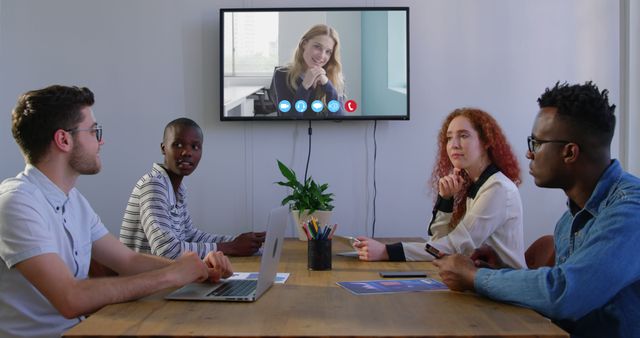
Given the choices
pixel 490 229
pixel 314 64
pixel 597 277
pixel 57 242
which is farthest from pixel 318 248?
pixel 314 64

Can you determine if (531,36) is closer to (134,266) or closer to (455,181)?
(455,181)

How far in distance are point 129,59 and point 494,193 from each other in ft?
7.92

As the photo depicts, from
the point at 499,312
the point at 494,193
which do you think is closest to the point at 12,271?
the point at 499,312

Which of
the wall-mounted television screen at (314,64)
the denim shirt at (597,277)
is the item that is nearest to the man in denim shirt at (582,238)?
the denim shirt at (597,277)

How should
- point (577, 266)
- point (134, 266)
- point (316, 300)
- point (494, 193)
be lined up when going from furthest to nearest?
point (494, 193)
point (134, 266)
point (316, 300)
point (577, 266)

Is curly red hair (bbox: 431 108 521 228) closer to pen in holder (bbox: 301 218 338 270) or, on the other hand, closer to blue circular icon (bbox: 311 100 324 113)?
pen in holder (bbox: 301 218 338 270)

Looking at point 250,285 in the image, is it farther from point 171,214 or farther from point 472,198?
point 472,198

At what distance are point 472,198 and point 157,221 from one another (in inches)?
49.6

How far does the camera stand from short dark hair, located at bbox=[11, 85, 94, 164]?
1751 mm

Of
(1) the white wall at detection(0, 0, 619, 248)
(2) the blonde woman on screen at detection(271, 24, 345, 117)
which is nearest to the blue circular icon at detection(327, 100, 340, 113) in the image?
(2) the blonde woman on screen at detection(271, 24, 345, 117)

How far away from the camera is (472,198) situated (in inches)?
97.9

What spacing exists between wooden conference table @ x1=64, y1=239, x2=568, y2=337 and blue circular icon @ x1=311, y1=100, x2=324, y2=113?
2.03 meters

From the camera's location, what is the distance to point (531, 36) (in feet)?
12.4

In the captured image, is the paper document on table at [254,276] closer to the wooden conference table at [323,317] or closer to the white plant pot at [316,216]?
the wooden conference table at [323,317]
